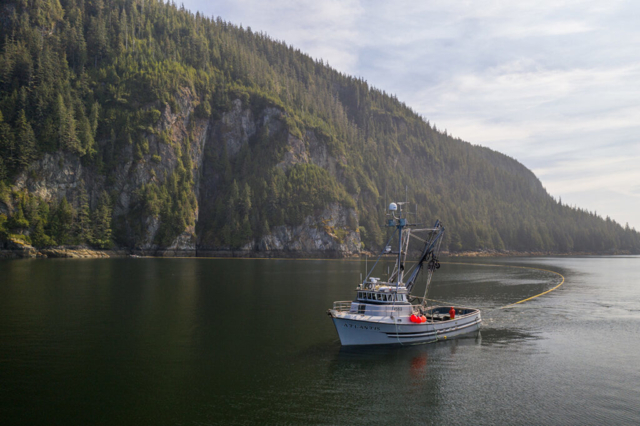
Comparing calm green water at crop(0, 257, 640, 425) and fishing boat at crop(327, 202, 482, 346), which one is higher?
fishing boat at crop(327, 202, 482, 346)

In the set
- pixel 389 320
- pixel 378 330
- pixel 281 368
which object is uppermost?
pixel 389 320

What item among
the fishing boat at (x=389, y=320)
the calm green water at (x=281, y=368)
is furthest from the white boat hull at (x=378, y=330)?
the calm green water at (x=281, y=368)

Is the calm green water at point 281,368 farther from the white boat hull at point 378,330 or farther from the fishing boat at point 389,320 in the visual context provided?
the fishing boat at point 389,320

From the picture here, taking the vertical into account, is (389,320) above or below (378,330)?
above

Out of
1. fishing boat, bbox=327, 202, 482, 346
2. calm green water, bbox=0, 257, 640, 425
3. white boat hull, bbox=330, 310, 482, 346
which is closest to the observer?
calm green water, bbox=0, 257, 640, 425

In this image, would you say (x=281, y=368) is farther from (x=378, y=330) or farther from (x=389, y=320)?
(x=389, y=320)

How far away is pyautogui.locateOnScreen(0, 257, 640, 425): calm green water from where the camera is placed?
30312 mm

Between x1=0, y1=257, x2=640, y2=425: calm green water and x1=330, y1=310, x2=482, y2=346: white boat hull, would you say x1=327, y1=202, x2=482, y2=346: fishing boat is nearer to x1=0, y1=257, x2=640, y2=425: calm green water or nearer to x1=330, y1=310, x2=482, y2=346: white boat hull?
x1=330, y1=310, x2=482, y2=346: white boat hull

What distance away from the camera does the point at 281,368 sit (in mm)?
39250

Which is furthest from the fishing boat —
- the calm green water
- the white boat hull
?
the calm green water

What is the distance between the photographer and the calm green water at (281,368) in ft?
99.5

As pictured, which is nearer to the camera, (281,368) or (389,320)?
(281,368)

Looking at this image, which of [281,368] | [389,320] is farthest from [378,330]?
[281,368]

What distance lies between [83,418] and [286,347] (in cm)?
2202
